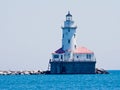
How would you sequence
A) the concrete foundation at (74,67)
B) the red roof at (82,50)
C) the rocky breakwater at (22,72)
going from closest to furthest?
the concrete foundation at (74,67), the red roof at (82,50), the rocky breakwater at (22,72)

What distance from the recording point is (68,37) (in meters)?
136

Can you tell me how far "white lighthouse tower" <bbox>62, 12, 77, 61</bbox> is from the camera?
136000 mm

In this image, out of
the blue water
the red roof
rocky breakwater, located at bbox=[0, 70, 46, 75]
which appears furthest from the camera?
rocky breakwater, located at bbox=[0, 70, 46, 75]

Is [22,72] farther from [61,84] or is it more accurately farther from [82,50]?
[61,84]

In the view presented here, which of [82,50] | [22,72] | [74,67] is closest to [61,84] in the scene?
[74,67]

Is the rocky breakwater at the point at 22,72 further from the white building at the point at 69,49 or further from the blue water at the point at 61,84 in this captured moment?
the blue water at the point at 61,84

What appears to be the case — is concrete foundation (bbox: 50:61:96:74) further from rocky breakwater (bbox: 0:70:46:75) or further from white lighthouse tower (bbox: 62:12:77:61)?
rocky breakwater (bbox: 0:70:46:75)

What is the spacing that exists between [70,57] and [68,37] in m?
3.73

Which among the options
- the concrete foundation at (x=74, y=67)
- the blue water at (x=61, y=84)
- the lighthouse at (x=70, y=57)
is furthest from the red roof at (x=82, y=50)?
the blue water at (x=61, y=84)

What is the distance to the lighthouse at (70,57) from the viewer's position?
136000 millimetres

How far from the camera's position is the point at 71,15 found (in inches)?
5394

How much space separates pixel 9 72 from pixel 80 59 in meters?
22.3

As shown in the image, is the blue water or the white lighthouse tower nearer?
the blue water

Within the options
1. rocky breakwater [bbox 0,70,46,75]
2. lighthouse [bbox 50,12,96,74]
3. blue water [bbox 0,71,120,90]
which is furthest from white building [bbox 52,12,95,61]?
rocky breakwater [bbox 0,70,46,75]
